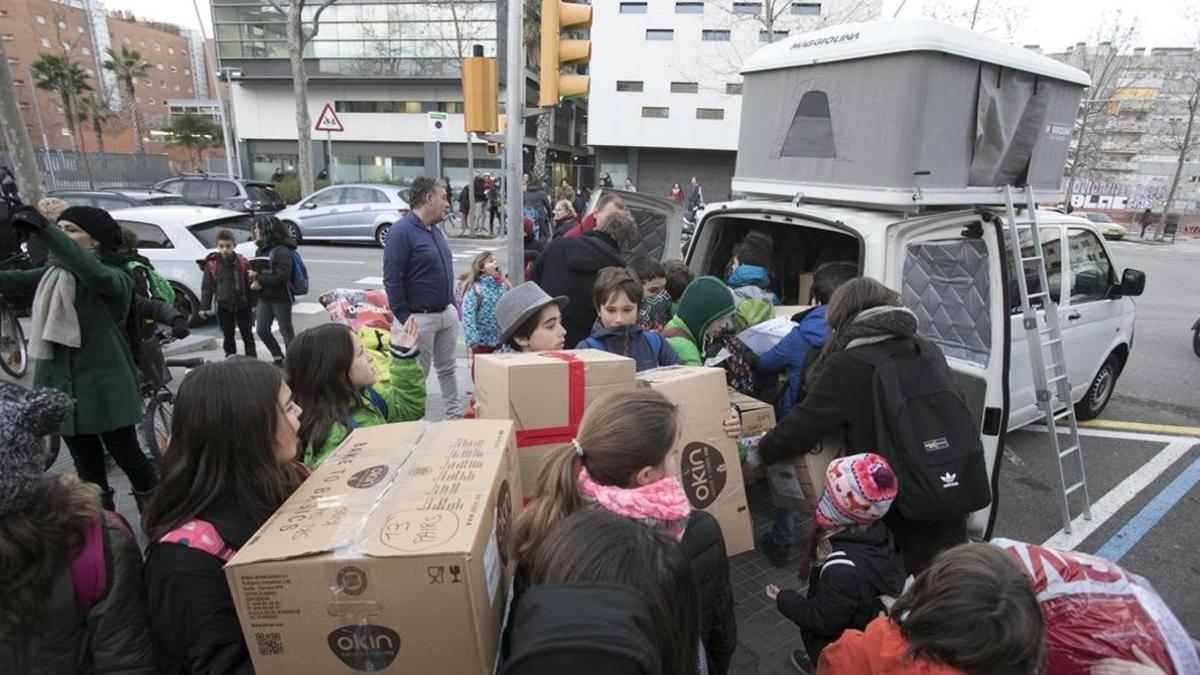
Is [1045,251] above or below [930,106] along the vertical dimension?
below

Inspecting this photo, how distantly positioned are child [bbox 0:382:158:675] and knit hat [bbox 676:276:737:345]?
9.30 ft

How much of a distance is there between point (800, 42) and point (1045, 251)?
2315 millimetres

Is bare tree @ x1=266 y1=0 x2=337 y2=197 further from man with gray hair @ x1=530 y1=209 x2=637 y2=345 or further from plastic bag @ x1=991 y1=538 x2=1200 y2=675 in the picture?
plastic bag @ x1=991 y1=538 x2=1200 y2=675

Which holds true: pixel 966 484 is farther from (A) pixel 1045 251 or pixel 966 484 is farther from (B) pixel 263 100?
(B) pixel 263 100

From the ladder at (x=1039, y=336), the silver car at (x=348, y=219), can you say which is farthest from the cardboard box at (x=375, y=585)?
the silver car at (x=348, y=219)

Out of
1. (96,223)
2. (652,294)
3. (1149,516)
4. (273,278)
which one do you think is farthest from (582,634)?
(273,278)

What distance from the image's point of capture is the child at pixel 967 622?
1.41m

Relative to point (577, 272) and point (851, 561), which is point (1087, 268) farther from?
point (851, 561)

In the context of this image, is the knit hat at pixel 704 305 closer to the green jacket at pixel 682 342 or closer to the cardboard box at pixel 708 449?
the green jacket at pixel 682 342

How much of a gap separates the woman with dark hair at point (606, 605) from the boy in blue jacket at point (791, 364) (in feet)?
7.03

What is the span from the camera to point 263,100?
35.6 meters

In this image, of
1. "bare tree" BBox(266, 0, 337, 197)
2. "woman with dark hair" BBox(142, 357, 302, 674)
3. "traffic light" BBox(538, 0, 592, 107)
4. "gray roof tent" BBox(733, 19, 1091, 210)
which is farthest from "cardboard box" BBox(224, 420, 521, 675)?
"bare tree" BBox(266, 0, 337, 197)

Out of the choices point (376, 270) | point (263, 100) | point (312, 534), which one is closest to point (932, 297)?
point (312, 534)

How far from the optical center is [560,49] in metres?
5.12
